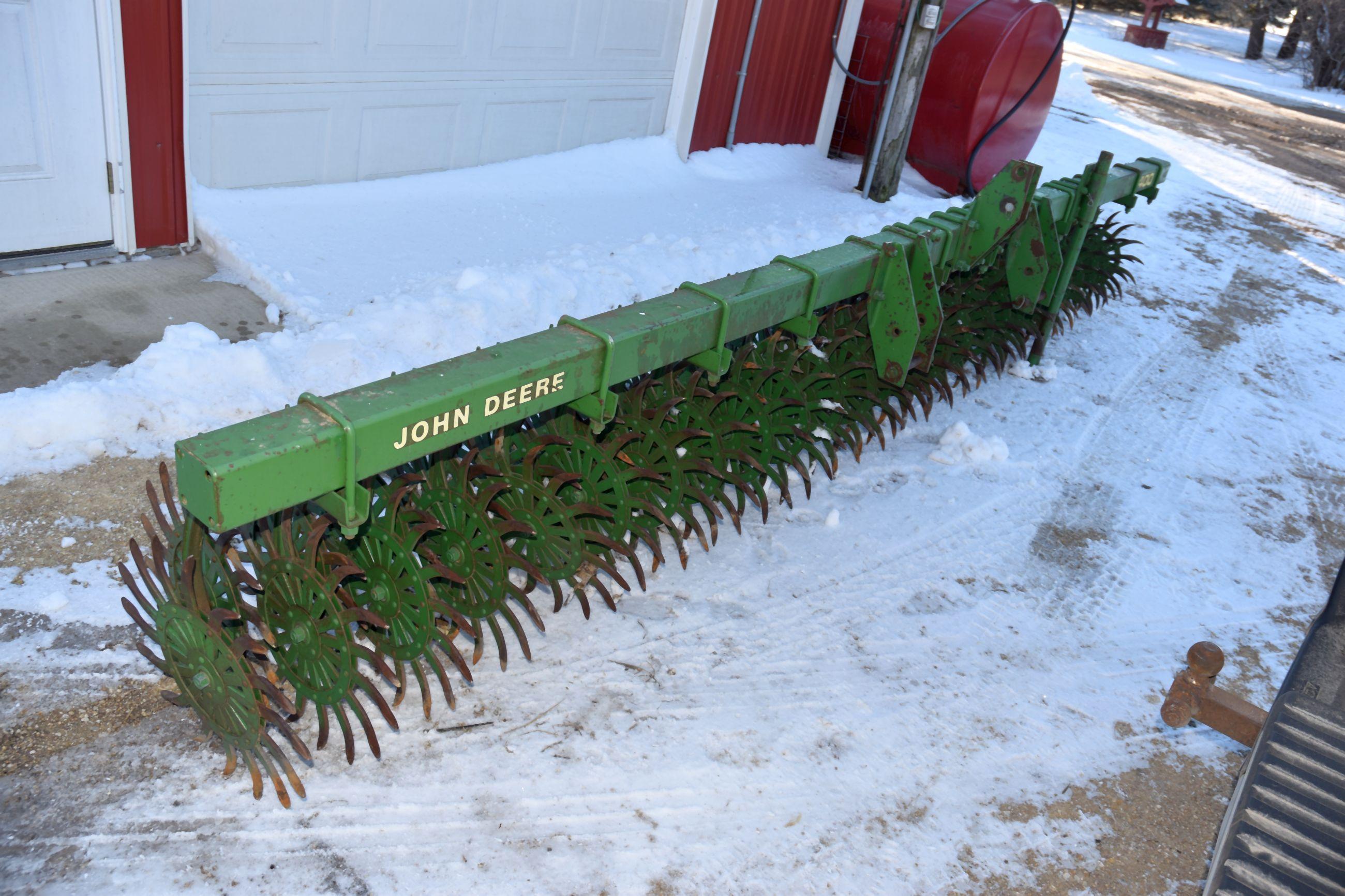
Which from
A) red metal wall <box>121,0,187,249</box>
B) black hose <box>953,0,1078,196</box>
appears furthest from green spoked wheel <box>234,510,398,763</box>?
black hose <box>953,0,1078,196</box>

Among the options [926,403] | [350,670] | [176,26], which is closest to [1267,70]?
[926,403]

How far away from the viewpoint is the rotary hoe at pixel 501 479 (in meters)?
Result: 2.34

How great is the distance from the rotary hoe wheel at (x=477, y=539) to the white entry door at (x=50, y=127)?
180 cm

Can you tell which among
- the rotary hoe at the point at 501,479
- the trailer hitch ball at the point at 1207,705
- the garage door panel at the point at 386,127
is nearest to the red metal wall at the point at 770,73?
the garage door panel at the point at 386,127

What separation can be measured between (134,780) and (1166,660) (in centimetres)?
315

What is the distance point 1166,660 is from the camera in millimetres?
3527

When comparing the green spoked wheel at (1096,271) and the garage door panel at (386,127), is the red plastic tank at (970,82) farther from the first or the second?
the garage door panel at (386,127)

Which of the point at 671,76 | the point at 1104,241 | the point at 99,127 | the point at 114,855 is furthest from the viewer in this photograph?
the point at 671,76

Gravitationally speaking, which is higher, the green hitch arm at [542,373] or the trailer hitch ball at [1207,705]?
the green hitch arm at [542,373]

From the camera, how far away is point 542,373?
263 cm

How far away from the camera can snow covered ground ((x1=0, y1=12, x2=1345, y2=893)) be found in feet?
8.02

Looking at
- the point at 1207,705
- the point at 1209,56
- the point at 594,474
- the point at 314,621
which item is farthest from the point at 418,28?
the point at 1209,56

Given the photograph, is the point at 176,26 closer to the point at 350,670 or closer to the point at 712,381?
the point at 712,381

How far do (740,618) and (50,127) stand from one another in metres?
3.58
